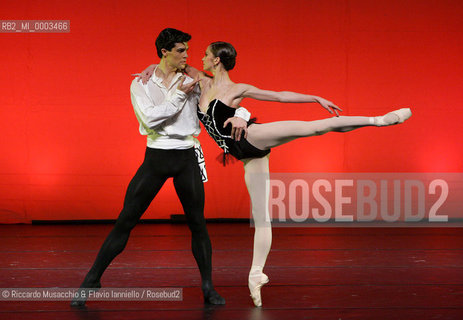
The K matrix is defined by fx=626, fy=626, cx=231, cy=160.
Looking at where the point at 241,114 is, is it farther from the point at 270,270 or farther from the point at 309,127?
the point at 270,270

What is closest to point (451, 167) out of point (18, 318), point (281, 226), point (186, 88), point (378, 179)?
point (378, 179)

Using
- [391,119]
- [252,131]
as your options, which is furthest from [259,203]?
[391,119]

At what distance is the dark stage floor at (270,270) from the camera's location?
9.75 feet

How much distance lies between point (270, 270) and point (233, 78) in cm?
286

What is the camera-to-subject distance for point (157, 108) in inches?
117

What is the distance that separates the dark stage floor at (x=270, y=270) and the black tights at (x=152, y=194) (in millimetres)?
243

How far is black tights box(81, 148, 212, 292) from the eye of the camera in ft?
10.1

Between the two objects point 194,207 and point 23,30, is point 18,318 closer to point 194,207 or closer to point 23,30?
point 194,207

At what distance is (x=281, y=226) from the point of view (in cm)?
634

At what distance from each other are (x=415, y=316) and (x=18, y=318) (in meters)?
1.80

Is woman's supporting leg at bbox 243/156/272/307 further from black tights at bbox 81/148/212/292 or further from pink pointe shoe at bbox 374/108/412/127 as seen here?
pink pointe shoe at bbox 374/108/412/127

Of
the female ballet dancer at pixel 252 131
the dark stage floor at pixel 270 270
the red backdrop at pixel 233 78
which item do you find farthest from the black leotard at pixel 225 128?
the red backdrop at pixel 233 78

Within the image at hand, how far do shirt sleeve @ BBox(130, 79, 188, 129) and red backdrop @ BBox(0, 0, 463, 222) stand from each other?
348 cm

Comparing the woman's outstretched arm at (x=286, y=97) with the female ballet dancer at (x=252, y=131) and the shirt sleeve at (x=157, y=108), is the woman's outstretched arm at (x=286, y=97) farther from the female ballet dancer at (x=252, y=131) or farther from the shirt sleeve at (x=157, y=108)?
the shirt sleeve at (x=157, y=108)
